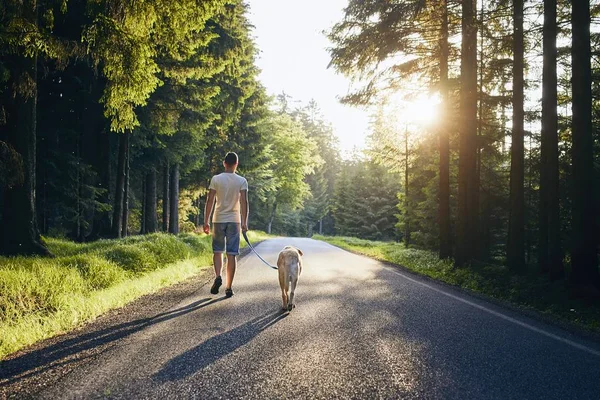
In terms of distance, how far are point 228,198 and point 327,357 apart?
3.82 metres

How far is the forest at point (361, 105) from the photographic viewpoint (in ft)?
24.4

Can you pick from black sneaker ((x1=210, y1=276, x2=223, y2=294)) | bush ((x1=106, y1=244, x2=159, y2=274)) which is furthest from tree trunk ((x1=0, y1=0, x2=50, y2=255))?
black sneaker ((x1=210, y1=276, x2=223, y2=294))

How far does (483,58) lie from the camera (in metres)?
15.8

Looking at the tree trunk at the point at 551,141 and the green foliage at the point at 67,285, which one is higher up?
the tree trunk at the point at 551,141

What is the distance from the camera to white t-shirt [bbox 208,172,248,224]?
23.0 feet

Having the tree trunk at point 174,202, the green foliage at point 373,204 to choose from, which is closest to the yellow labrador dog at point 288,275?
the tree trunk at point 174,202

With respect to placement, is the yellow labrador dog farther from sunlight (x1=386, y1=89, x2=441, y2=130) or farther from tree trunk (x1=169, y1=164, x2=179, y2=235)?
tree trunk (x1=169, y1=164, x2=179, y2=235)

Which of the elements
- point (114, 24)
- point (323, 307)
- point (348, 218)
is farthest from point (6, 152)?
point (348, 218)

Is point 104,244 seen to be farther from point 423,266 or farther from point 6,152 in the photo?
point 423,266

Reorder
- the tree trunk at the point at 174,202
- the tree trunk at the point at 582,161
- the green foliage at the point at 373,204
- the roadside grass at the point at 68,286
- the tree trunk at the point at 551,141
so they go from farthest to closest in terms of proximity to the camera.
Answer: the green foliage at the point at 373,204 → the tree trunk at the point at 174,202 → the tree trunk at the point at 551,141 → the tree trunk at the point at 582,161 → the roadside grass at the point at 68,286

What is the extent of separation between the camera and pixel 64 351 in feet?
13.0

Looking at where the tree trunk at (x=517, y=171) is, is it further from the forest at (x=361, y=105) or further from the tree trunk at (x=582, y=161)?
the tree trunk at (x=582, y=161)

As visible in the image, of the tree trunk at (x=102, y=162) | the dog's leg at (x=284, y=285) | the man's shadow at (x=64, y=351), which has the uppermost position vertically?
the tree trunk at (x=102, y=162)

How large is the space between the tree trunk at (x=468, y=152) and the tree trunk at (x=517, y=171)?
1.15 metres
